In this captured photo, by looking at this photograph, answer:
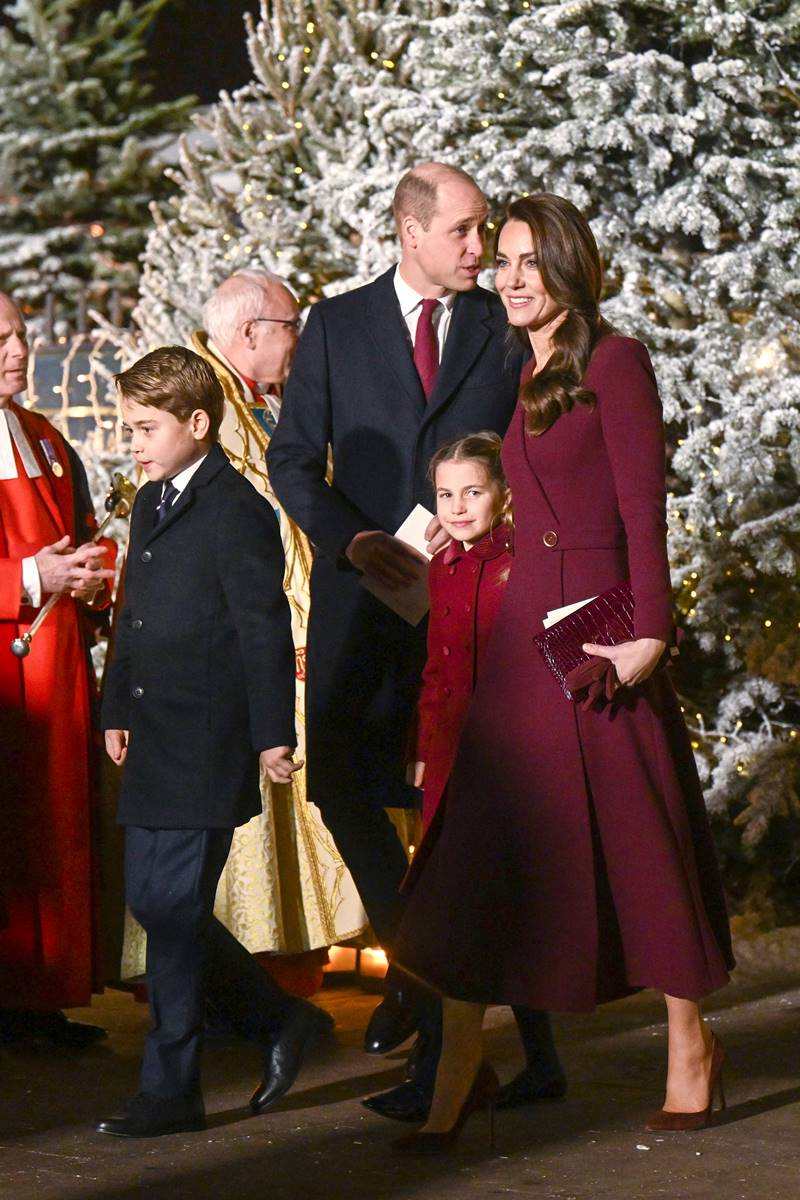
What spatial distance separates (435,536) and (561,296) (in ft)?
2.10

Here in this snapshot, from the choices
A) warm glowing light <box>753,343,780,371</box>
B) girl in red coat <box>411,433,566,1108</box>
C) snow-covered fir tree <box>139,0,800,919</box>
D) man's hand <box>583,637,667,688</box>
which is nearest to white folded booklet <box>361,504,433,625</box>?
girl in red coat <box>411,433,566,1108</box>

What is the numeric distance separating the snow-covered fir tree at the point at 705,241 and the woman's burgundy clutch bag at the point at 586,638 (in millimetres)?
2854

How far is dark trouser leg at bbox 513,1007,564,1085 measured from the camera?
407 centimetres

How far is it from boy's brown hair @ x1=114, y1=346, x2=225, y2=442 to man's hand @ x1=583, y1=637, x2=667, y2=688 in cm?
102

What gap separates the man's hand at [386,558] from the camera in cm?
416

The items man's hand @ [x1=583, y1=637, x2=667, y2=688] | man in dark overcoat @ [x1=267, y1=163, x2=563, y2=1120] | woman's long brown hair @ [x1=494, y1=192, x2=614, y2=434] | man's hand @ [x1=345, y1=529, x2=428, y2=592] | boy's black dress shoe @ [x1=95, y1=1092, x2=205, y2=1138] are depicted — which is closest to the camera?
man's hand @ [x1=583, y1=637, x2=667, y2=688]

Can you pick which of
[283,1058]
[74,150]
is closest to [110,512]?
[283,1058]

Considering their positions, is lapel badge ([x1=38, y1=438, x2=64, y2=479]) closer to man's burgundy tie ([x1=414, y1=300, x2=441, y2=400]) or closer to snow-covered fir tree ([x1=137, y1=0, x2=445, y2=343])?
man's burgundy tie ([x1=414, y1=300, x2=441, y2=400])

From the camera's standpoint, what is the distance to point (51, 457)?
5.12m

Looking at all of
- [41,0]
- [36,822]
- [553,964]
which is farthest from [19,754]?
[41,0]

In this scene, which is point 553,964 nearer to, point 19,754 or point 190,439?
point 190,439

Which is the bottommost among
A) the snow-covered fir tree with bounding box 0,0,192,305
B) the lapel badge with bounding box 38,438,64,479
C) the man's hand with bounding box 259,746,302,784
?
the man's hand with bounding box 259,746,302,784

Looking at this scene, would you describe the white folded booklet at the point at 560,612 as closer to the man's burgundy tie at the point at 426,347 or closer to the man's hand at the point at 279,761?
the man's hand at the point at 279,761

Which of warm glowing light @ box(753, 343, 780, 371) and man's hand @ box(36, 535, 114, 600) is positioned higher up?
warm glowing light @ box(753, 343, 780, 371)
